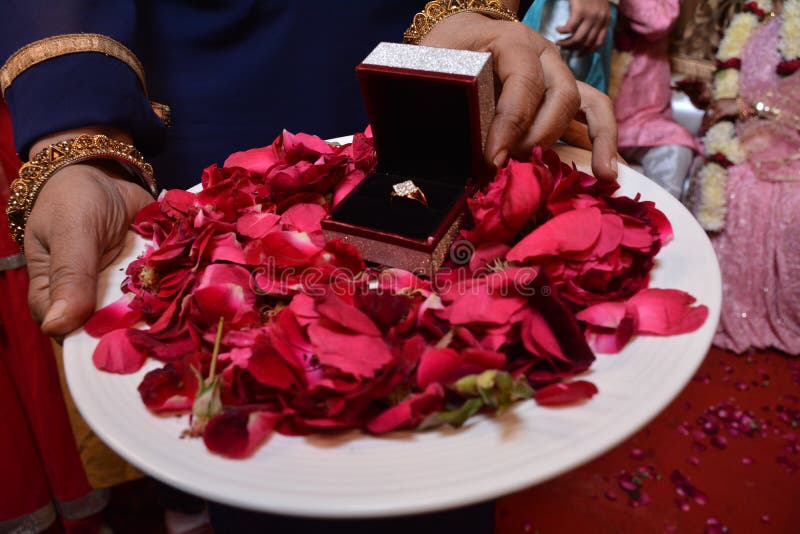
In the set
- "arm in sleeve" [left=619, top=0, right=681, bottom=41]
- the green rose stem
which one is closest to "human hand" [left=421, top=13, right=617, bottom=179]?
the green rose stem

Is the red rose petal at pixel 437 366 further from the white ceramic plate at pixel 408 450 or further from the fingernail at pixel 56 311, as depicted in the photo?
the fingernail at pixel 56 311

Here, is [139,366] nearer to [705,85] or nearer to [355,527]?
[355,527]

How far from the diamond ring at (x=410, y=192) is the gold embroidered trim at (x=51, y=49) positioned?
1.32ft

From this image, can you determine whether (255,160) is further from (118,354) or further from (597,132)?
(597,132)

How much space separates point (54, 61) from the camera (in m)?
0.68

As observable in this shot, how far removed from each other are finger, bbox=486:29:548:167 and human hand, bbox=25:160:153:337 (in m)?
0.39

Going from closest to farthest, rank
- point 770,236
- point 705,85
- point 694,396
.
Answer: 1. point 694,396
2. point 770,236
3. point 705,85

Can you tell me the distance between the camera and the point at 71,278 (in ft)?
1.69

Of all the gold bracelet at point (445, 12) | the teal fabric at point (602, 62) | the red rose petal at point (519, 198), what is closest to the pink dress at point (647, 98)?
the teal fabric at point (602, 62)

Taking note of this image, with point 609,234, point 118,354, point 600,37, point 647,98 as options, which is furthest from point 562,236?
point 647,98

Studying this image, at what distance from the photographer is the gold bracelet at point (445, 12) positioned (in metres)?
0.82

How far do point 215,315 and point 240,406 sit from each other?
0.32 ft

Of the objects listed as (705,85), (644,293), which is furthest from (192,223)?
(705,85)

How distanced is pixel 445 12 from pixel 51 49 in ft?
1.66
